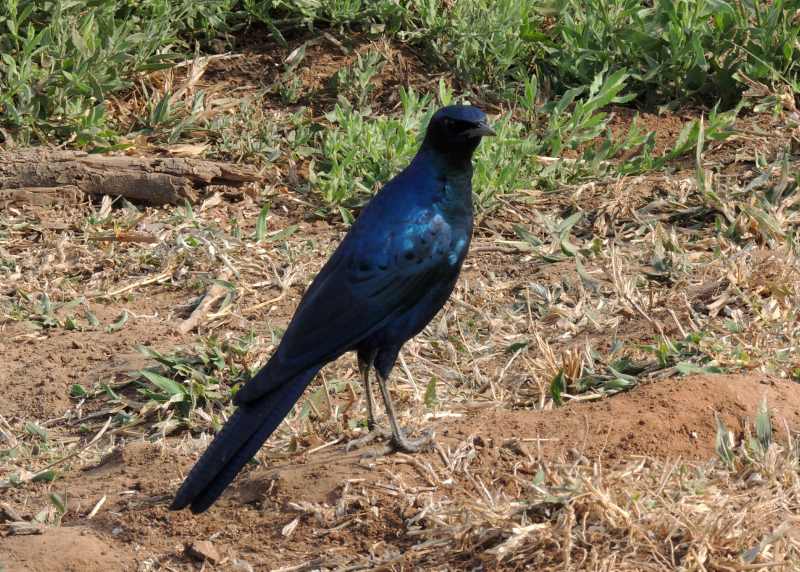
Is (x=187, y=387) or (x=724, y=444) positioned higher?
(x=724, y=444)

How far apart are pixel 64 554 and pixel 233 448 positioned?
60 cm

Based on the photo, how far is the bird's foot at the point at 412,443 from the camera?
4133 millimetres

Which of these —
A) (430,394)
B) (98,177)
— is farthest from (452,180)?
(98,177)

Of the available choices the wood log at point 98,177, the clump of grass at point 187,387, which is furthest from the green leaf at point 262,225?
the clump of grass at point 187,387

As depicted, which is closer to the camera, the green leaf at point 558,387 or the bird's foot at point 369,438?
the bird's foot at point 369,438

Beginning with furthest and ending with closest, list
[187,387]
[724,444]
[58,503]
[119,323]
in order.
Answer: [119,323]
[187,387]
[58,503]
[724,444]

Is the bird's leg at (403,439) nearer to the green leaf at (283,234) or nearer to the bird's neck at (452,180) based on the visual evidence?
the bird's neck at (452,180)

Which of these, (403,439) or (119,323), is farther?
(119,323)

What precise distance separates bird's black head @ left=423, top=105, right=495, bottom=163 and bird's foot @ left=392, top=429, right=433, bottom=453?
974 mm

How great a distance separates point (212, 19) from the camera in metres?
7.31

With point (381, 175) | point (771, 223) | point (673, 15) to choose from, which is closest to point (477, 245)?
point (381, 175)

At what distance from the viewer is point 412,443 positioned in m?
4.16

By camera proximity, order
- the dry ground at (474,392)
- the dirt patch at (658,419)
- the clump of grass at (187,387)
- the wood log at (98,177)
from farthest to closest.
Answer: the wood log at (98,177)
the clump of grass at (187,387)
the dirt patch at (658,419)
the dry ground at (474,392)

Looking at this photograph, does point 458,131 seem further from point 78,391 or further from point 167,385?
point 78,391
